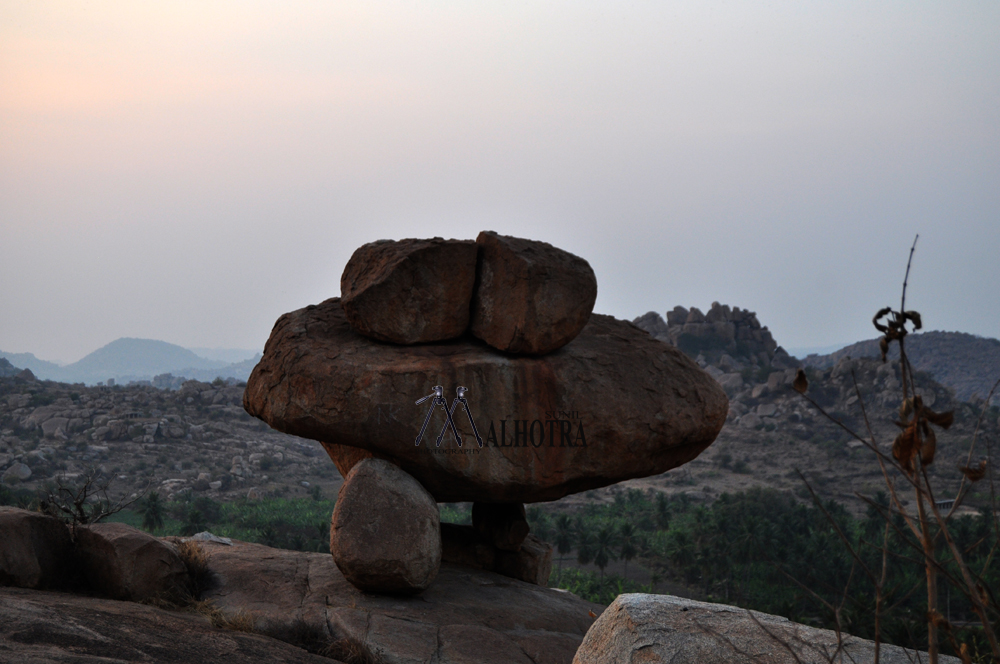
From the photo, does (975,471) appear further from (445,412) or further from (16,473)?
(16,473)

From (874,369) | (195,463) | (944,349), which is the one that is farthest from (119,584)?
(944,349)

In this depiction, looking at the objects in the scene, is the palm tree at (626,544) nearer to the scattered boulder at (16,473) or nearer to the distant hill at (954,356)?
the scattered boulder at (16,473)

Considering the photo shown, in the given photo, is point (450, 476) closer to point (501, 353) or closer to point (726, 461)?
point (501, 353)

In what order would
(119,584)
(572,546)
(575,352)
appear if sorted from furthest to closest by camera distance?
(572,546)
(575,352)
(119,584)

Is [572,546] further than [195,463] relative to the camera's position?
No

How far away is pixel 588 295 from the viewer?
10367mm

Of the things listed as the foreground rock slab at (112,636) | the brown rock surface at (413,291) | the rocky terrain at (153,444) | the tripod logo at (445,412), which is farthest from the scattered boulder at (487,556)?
the rocky terrain at (153,444)

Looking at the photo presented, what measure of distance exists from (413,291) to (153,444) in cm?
4462

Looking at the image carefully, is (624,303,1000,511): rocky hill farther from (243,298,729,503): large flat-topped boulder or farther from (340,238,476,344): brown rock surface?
(340,238,476,344): brown rock surface

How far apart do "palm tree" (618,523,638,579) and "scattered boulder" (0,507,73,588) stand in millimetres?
31405

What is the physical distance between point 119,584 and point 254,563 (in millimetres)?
1789

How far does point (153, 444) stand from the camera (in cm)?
4916

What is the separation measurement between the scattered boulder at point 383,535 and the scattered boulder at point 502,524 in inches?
88.8

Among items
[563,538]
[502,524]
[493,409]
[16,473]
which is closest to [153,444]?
[16,473]
